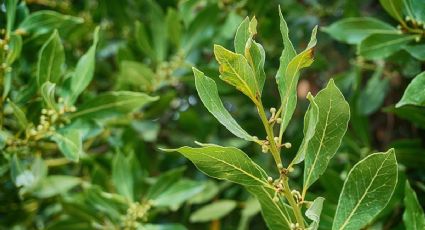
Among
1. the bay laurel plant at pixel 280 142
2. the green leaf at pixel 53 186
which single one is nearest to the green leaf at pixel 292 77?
A: the bay laurel plant at pixel 280 142

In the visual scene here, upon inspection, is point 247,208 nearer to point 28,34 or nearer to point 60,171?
point 60,171

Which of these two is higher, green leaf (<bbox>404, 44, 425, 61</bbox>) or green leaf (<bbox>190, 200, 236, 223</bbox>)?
green leaf (<bbox>404, 44, 425, 61</bbox>)

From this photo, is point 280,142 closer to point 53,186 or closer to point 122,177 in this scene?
point 122,177

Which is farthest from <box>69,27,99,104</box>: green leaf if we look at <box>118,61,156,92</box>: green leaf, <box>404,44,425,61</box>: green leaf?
<box>404,44,425,61</box>: green leaf

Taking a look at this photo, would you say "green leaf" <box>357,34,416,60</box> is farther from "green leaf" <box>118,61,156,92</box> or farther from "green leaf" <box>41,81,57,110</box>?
"green leaf" <box>41,81,57,110</box>

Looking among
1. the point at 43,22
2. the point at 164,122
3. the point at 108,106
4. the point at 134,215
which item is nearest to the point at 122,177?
the point at 134,215

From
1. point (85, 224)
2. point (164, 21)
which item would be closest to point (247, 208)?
point (85, 224)
